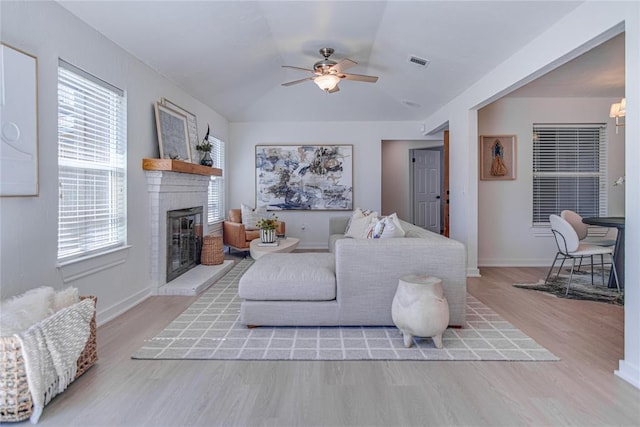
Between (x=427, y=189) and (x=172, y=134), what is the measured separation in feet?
19.7

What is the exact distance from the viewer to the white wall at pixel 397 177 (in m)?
8.46

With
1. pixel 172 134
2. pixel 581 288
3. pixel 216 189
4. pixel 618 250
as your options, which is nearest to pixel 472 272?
pixel 581 288

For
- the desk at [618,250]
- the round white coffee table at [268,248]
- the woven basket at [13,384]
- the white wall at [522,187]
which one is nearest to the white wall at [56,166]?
the woven basket at [13,384]

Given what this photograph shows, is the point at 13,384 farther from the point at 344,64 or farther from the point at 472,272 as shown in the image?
the point at 472,272

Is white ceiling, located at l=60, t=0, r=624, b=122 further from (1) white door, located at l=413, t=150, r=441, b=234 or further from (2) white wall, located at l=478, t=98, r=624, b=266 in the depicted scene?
(1) white door, located at l=413, t=150, r=441, b=234

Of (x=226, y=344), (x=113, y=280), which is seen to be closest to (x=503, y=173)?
(x=226, y=344)

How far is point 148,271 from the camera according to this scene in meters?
3.87

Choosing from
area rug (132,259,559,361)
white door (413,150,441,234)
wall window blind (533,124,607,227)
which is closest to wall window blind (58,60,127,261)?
area rug (132,259,559,361)

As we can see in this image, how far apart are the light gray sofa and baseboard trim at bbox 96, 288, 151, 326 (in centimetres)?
121

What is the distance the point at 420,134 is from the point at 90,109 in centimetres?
562

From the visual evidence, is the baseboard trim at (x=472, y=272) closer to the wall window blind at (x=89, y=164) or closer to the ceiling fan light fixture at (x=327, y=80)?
the ceiling fan light fixture at (x=327, y=80)

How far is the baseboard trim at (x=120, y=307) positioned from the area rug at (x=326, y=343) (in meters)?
0.58

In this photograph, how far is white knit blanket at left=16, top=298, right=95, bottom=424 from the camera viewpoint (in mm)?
1730

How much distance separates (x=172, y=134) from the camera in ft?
14.0
